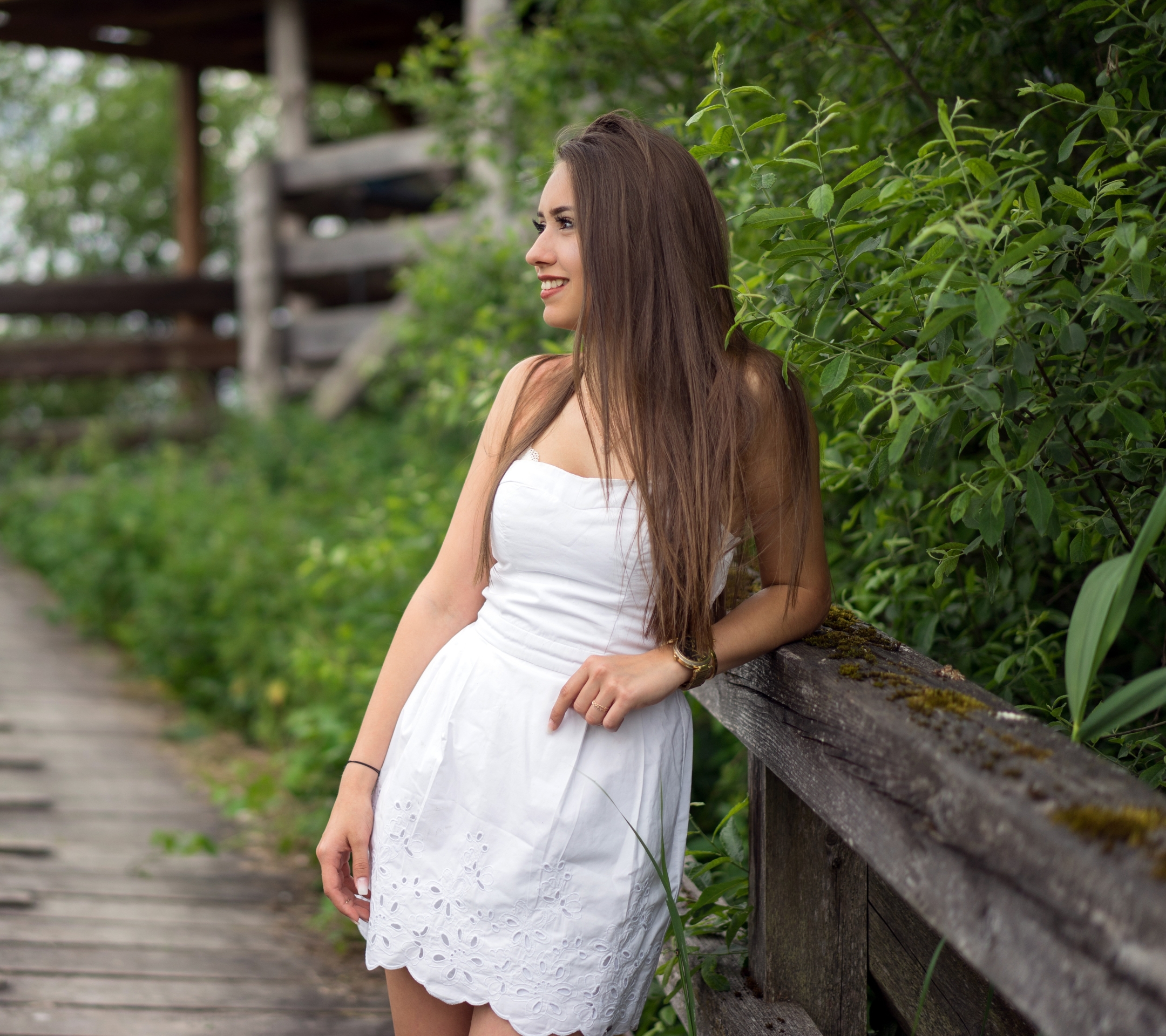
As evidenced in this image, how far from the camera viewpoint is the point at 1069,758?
102 cm

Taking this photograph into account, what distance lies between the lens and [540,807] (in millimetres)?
1526

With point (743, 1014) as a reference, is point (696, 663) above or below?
above

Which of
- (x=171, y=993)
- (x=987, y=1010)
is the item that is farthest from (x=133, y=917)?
(x=987, y=1010)

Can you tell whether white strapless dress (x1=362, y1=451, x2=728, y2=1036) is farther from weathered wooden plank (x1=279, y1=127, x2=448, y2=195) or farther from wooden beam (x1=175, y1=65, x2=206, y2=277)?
wooden beam (x1=175, y1=65, x2=206, y2=277)

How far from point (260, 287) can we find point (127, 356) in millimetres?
2051

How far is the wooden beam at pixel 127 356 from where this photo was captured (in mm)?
10102

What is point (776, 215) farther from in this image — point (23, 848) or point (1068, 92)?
point (23, 848)

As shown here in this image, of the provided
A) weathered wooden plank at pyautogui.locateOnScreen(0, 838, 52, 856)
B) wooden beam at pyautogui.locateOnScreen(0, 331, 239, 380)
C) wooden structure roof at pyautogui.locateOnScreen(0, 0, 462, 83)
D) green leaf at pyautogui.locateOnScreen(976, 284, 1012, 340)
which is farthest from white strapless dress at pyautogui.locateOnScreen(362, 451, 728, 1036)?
wooden beam at pyautogui.locateOnScreen(0, 331, 239, 380)

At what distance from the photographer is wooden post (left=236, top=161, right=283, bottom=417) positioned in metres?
8.73

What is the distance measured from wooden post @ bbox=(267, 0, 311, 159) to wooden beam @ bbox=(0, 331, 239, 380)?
2245mm

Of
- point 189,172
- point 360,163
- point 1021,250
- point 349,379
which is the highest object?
point 189,172

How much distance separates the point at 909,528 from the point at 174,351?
9.31 meters

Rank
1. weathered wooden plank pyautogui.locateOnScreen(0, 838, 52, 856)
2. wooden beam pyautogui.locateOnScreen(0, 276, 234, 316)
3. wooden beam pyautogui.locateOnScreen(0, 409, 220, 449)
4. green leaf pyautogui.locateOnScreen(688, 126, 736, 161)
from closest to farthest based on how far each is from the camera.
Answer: green leaf pyautogui.locateOnScreen(688, 126, 736, 161) → weathered wooden plank pyautogui.locateOnScreen(0, 838, 52, 856) → wooden beam pyautogui.locateOnScreen(0, 276, 234, 316) → wooden beam pyautogui.locateOnScreen(0, 409, 220, 449)

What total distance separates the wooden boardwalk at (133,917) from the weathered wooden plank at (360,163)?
4330 mm
